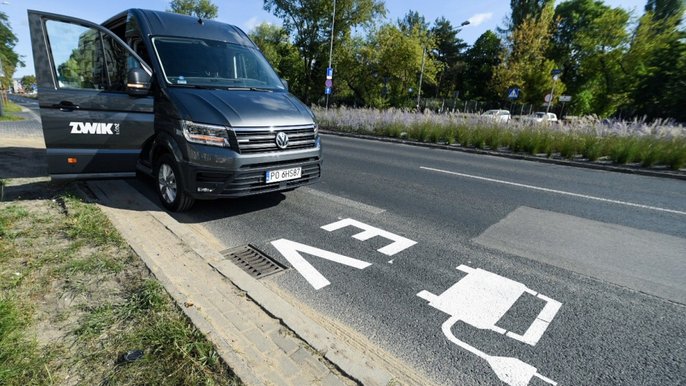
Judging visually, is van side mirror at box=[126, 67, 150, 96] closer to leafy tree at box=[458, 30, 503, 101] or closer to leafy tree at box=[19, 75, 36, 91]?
leafy tree at box=[458, 30, 503, 101]

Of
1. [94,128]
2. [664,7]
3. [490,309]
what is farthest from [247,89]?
[664,7]

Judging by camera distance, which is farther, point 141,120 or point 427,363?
point 141,120

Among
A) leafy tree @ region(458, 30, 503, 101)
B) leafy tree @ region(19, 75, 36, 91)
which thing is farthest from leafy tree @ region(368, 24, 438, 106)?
leafy tree @ region(19, 75, 36, 91)

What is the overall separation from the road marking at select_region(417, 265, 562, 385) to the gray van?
2.48 meters

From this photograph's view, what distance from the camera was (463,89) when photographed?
5666cm

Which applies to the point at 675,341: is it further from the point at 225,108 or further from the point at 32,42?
the point at 32,42

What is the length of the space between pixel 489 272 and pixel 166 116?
419cm

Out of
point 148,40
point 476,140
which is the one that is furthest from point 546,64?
point 148,40

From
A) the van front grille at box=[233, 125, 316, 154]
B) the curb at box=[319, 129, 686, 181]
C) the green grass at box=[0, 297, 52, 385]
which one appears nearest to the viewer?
the green grass at box=[0, 297, 52, 385]

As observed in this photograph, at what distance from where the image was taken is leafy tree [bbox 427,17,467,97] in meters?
58.5

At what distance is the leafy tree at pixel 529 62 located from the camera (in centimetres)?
3070

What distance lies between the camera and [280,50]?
49469 mm

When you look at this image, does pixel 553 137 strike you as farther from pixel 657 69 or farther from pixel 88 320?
pixel 657 69

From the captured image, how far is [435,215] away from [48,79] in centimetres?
539
